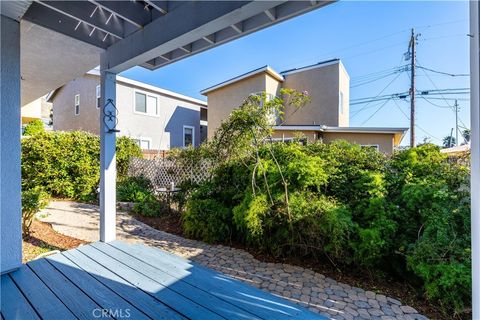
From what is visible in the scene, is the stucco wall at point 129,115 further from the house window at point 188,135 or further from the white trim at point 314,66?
the white trim at point 314,66

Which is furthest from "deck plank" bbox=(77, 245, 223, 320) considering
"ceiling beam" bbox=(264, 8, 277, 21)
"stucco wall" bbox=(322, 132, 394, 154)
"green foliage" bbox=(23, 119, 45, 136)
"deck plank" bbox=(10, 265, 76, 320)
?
"green foliage" bbox=(23, 119, 45, 136)

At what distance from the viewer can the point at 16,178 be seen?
241 centimetres

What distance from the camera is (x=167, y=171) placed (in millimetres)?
7023

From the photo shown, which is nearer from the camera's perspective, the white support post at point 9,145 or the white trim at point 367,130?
the white support post at point 9,145

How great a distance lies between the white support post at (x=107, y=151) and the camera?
3080 mm

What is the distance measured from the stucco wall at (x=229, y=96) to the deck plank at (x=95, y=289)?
31.3 feet

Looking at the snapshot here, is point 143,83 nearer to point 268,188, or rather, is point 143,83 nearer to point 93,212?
point 93,212

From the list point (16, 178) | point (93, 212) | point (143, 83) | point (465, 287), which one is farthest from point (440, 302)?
point (143, 83)

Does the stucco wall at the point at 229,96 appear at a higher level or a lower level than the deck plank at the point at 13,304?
higher

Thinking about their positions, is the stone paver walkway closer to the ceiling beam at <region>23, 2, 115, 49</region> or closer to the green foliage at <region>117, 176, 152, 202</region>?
the green foliage at <region>117, 176, 152, 202</region>

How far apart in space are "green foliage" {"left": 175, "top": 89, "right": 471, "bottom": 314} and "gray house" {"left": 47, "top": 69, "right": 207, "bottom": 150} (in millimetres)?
9099

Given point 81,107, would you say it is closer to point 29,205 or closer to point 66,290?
point 29,205

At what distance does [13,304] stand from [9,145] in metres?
1.45

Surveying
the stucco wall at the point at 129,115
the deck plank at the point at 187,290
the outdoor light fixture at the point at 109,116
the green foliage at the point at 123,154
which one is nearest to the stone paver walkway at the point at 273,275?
the deck plank at the point at 187,290
